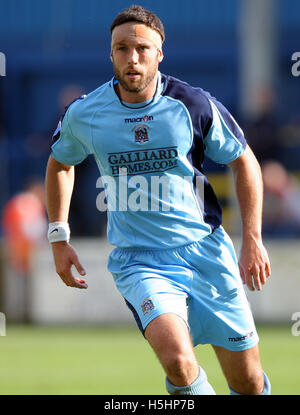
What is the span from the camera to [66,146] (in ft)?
20.5

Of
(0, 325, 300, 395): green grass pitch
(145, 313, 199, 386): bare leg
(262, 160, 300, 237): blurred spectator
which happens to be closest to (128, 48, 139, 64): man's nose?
(145, 313, 199, 386): bare leg

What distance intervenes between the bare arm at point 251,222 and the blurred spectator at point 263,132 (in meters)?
7.84

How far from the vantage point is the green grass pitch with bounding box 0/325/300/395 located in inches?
335

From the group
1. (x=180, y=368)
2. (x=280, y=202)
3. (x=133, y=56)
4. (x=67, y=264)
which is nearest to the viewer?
(x=180, y=368)

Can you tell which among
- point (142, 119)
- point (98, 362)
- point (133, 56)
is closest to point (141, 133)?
point (142, 119)

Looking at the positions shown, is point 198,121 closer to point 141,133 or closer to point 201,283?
point 141,133

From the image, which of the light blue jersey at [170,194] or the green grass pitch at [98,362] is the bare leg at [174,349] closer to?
Answer: the light blue jersey at [170,194]

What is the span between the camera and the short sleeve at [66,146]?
20.3ft

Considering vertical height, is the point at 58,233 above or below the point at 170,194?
below

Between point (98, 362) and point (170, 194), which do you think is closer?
point (170, 194)

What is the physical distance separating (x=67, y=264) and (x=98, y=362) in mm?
4578

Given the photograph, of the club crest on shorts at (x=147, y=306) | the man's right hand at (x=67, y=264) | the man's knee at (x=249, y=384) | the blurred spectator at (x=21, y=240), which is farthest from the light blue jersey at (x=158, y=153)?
the blurred spectator at (x=21, y=240)

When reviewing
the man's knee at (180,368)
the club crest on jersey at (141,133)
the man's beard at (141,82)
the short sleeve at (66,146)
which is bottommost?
the man's knee at (180,368)

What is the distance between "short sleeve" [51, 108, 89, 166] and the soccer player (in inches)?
0.6
